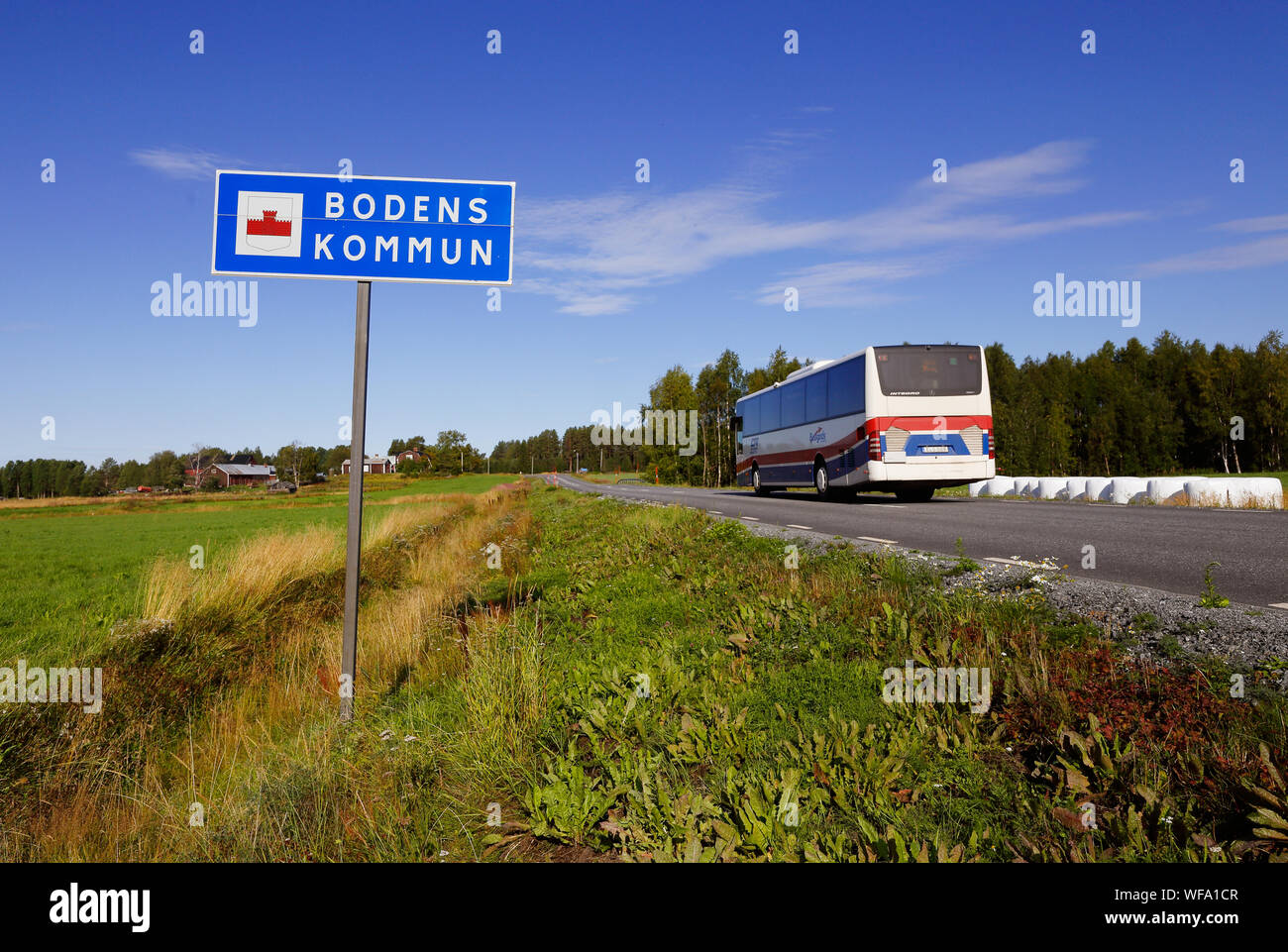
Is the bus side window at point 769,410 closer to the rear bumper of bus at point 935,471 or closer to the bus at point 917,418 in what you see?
the bus at point 917,418

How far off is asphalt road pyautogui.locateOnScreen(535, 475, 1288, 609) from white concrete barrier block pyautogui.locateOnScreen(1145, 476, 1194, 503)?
4213 mm

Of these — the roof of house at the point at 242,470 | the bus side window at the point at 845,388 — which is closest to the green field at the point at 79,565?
the bus side window at the point at 845,388

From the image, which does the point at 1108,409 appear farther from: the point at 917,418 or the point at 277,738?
the point at 277,738

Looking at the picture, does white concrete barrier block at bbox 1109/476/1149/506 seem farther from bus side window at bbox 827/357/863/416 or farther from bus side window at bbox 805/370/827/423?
bus side window at bbox 805/370/827/423

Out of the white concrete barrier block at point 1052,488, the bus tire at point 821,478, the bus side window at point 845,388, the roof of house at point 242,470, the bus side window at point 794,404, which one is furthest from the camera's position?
the roof of house at point 242,470

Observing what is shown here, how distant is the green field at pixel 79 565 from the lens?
30.3 feet

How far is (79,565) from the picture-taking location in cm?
2023

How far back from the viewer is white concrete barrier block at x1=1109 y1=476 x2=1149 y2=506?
1746cm

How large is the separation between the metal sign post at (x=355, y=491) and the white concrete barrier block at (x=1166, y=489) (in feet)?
61.3

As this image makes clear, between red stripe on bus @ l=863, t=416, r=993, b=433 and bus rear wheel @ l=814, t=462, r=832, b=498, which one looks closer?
red stripe on bus @ l=863, t=416, r=993, b=433

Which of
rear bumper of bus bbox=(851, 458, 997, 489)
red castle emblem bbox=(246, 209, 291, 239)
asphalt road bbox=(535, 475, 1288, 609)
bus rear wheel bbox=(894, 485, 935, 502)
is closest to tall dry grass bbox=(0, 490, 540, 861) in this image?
red castle emblem bbox=(246, 209, 291, 239)

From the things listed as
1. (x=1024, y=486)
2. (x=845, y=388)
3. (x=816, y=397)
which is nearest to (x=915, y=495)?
(x=1024, y=486)
